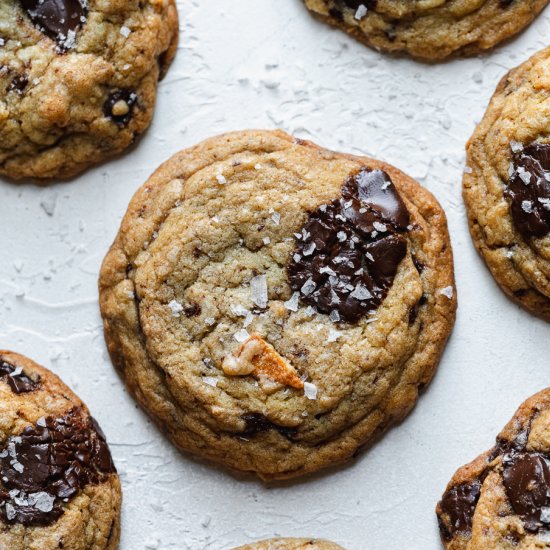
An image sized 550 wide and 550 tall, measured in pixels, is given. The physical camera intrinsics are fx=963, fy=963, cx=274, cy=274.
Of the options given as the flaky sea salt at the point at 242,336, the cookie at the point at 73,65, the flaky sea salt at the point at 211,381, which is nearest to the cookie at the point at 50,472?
the flaky sea salt at the point at 211,381

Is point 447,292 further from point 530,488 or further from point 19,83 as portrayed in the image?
point 19,83

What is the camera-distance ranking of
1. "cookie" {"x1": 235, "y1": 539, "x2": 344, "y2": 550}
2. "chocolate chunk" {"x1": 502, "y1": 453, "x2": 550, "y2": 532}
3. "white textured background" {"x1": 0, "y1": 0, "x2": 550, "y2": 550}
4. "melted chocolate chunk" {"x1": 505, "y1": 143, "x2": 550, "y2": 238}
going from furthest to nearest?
"white textured background" {"x1": 0, "y1": 0, "x2": 550, "y2": 550}
"cookie" {"x1": 235, "y1": 539, "x2": 344, "y2": 550}
"melted chocolate chunk" {"x1": 505, "y1": 143, "x2": 550, "y2": 238}
"chocolate chunk" {"x1": 502, "y1": 453, "x2": 550, "y2": 532}

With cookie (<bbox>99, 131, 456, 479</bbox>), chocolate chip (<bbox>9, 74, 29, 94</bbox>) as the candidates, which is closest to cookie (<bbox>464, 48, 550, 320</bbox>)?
cookie (<bbox>99, 131, 456, 479</bbox>)

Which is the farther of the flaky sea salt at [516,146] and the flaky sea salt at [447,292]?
the flaky sea salt at [447,292]

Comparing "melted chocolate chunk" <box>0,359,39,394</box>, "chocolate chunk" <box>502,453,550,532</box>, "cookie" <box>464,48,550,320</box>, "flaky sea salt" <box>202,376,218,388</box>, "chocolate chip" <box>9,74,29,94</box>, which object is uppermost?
"cookie" <box>464,48,550,320</box>

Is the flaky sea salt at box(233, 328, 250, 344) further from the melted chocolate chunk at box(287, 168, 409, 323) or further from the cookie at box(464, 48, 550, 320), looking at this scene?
the cookie at box(464, 48, 550, 320)

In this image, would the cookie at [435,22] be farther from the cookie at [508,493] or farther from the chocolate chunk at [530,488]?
the chocolate chunk at [530,488]

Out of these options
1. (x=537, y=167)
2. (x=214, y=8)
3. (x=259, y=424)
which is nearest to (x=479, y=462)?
(x=259, y=424)
